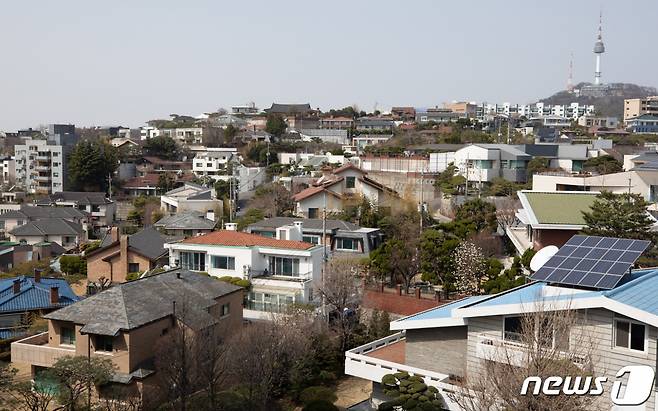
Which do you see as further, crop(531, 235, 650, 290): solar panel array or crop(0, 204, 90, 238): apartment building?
crop(0, 204, 90, 238): apartment building

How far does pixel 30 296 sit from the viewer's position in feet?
70.5

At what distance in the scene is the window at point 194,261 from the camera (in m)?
25.5

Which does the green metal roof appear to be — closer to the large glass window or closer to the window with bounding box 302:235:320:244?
the window with bounding box 302:235:320:244

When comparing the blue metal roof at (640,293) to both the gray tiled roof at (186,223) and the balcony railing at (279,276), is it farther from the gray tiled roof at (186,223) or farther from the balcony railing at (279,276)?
the gray tiled roof at (186,223)

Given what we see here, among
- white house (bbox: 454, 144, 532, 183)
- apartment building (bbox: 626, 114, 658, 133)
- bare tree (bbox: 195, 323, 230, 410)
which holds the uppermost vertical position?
apartment building (bbox: 626, 114, 658, 133)

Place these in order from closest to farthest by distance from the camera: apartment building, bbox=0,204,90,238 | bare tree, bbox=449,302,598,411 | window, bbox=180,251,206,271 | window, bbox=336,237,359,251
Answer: bare tree, bbox=449,302,598,411
window, bbox=180,251,206,271
window, bbox=336,237,359,251
apartment building, bbox=0,204,90,238

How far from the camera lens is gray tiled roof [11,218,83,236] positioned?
130ft

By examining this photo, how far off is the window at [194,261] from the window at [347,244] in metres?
6.93

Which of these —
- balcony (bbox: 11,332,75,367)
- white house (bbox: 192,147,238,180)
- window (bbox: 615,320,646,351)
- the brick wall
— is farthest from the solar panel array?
white house (bbox: 192,147,238,180)

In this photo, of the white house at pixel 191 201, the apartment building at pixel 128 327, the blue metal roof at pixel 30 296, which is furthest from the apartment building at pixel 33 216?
the apartment building at pixel 128 327

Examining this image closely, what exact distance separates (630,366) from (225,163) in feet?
164

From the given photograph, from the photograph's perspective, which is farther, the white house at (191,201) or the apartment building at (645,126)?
the apartment building at (645,126)

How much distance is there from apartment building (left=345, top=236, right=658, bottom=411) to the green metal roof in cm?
1209

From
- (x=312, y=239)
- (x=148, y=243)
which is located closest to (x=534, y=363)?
(x=312, y=239)
